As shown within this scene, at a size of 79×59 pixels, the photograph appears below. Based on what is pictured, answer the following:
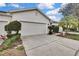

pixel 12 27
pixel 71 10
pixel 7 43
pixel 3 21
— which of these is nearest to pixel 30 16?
pixel 12 27

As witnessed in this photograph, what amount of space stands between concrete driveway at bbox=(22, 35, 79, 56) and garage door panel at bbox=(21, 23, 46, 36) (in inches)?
5.3

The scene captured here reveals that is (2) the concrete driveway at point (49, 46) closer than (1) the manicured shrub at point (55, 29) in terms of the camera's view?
Yes

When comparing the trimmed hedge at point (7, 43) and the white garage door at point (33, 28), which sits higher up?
the white garage door at point (33, 28)

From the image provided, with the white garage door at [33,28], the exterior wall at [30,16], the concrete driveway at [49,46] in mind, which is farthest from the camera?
the white garage door at [33,28]

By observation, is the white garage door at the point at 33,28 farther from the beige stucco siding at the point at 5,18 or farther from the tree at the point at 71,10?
the tree at the point at 71,10

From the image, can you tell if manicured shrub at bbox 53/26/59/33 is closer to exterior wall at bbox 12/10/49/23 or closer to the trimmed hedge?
exterior wall at bbox 12/10/49/23

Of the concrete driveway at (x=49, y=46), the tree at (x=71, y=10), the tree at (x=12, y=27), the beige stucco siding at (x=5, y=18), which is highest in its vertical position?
the tree at (x=71, y=10)

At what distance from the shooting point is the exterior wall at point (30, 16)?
350 cm

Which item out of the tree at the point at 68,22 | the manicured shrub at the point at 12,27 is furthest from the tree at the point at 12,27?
the tree at the point at 68,22

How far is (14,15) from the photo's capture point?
3.46 meters

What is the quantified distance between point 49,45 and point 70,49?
0.53 metres

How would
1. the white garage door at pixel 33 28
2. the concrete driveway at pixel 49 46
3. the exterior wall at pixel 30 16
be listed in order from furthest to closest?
the white garage door at pixel 33 28 < the exterior wall at pixel 30 16 < the concrete driveway at pixel 49 46

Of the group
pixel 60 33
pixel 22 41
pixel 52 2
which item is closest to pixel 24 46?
pixel 22 41

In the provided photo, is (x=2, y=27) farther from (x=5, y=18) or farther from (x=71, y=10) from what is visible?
(x=71, y=10)
